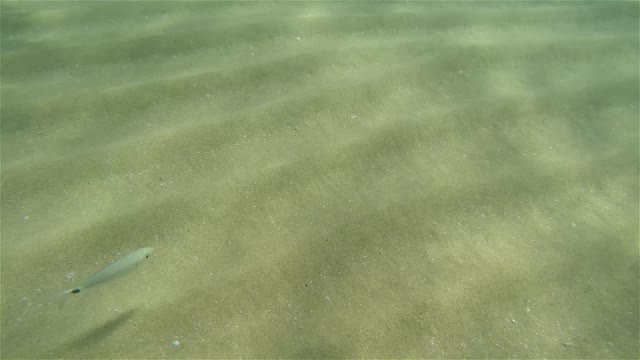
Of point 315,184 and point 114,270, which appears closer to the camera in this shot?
point 114,270

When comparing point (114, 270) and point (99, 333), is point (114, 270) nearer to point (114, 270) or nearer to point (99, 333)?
point (114, 270)

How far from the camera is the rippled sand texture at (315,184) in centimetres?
139

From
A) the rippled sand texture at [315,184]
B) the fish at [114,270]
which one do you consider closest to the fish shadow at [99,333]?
the rippled sand texture at [315,184]

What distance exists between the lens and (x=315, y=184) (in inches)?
→ 70.8

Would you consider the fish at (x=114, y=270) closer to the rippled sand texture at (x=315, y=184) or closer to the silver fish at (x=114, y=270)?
the silver fish at (x=114, y=270)

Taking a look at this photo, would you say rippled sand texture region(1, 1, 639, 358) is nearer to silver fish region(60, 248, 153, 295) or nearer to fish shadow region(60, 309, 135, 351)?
fish shadow region(60, 309, 135, 351)

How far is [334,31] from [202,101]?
1017mm

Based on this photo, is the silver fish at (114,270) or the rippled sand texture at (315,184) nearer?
the silver fish at (114,270)

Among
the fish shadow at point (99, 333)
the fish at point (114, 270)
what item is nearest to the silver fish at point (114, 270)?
the fish at point (114, 270)

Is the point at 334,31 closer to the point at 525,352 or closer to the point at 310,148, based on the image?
the point at 310,148

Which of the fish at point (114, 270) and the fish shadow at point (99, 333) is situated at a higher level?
the fish at point (114, 270)

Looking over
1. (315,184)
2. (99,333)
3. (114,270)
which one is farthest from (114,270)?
(315,184)

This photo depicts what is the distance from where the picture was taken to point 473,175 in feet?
6.15

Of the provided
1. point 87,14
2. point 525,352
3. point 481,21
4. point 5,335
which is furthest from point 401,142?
point 87,14
